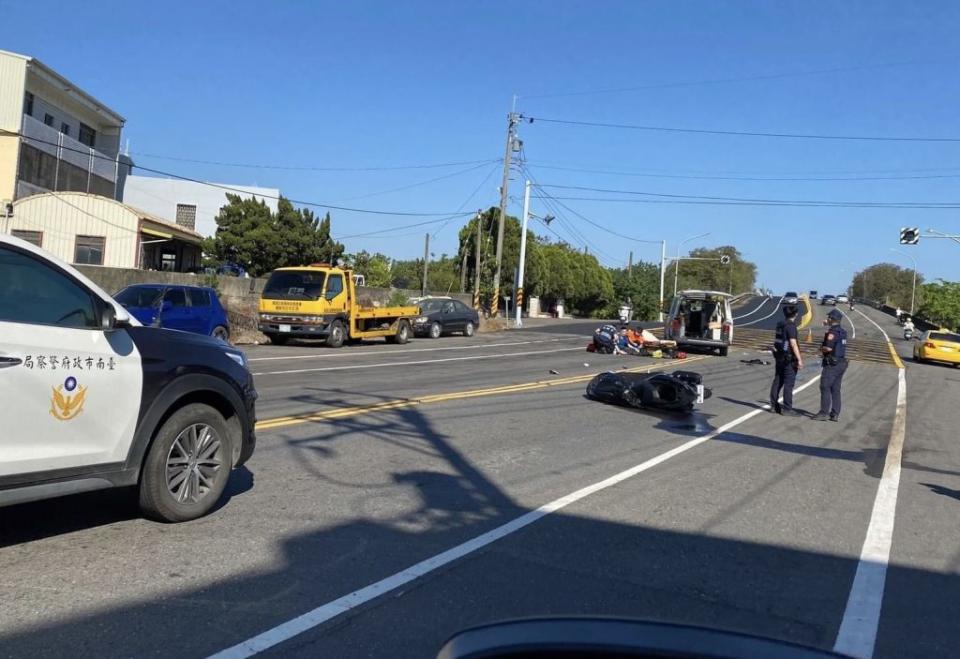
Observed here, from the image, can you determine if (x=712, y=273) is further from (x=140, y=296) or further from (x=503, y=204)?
(x=140, y=296)

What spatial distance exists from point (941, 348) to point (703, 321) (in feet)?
30.7

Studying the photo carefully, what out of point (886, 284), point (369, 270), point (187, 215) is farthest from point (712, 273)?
point (187, 215)

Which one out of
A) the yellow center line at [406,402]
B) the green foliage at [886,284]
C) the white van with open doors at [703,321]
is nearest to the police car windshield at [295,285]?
the yellow center line at [406,402]

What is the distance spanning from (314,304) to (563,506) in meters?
17.5

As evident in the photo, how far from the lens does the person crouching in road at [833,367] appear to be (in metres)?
13.0

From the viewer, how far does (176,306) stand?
58.2ft

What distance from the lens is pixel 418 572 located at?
4.82 meters

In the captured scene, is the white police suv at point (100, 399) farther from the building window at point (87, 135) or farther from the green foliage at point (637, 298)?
the green foliage at point (637, 298)

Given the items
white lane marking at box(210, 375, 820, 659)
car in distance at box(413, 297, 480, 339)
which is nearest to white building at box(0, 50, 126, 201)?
car in distance at box(413, 297, 480, 339)

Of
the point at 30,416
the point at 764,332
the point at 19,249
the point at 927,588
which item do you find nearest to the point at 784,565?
the point at 927,588

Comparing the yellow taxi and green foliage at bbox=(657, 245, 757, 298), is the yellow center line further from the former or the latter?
green foliage at bbox=(657, 245, 757, 298)

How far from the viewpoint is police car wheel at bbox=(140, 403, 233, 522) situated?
5.30m

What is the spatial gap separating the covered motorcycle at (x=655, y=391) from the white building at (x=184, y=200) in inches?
1600

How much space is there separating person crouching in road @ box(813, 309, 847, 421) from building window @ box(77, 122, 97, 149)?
122 ft
